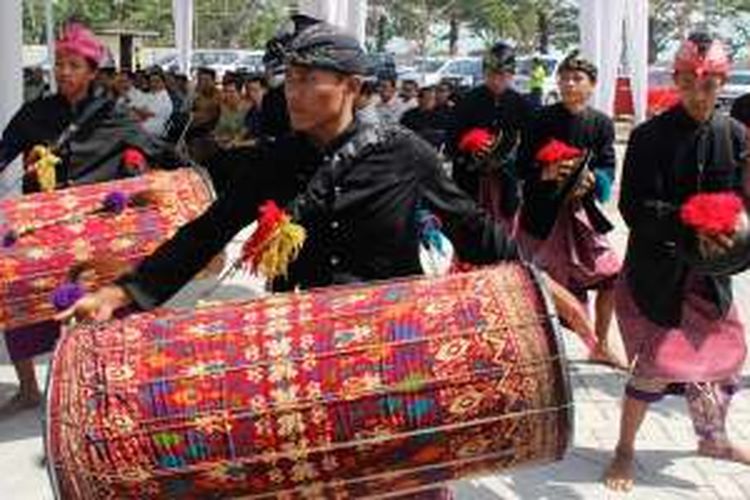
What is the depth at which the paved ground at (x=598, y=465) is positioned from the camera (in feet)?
15.0

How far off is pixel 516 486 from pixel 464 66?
28.1m

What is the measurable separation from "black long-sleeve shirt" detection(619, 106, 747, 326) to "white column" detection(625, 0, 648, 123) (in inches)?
249

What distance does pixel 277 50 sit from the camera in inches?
111

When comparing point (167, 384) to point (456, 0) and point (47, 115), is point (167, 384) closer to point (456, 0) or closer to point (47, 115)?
point (47, 115)

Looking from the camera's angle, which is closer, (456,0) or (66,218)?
(66,218)

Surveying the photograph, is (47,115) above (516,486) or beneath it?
above

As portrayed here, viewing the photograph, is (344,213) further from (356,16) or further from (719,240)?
(356,16)

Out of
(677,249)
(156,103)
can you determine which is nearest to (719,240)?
(677,249)

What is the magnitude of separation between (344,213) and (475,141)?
3.74m

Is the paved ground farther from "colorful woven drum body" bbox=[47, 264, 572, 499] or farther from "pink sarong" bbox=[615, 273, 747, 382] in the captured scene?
"colorful woven drum body" bbox=[47, 264, 572, 499]

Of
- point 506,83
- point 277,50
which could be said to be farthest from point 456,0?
point 277,50

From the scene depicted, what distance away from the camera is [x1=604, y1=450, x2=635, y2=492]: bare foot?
4566 mm

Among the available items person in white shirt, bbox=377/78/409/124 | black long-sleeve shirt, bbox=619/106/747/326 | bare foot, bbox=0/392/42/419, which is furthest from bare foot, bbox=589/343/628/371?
person in white shirt, bbox=377/78/409/124

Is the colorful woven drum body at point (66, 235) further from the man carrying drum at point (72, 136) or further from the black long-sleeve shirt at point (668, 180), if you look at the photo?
the black long-sleeve shirt at point (668, 180)
